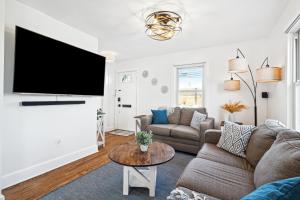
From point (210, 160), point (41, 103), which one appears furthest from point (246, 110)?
point (41, 103)

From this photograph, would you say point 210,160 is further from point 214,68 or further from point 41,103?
point 214,68

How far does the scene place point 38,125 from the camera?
88.4 inches

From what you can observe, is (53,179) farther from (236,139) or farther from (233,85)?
(233,85)

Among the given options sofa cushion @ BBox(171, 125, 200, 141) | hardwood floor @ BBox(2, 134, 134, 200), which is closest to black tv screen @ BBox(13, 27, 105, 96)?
hardwood floor @ BBox(2, 134, 134, 200)

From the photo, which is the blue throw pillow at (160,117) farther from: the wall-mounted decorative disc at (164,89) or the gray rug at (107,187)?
the gray rug at (107,187)

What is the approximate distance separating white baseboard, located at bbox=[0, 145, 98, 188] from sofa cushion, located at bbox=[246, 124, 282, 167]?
8.75ft

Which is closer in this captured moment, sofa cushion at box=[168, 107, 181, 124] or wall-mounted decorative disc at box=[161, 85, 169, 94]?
sofa cushion at box=[168, 107, 181, 124]

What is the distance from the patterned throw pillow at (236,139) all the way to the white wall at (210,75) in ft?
5.53

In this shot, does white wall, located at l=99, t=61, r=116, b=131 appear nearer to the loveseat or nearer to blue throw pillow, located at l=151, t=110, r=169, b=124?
blue throw pillow, located at l=151, t=110, r=169, b=124

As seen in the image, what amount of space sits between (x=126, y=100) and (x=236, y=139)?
375 cm

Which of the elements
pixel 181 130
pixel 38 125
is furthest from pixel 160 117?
pixel 38 125

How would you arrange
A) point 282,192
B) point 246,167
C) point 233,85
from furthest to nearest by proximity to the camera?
point 233,85 → point 246,167 → point 282,192

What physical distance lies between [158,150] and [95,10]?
7.12 feet

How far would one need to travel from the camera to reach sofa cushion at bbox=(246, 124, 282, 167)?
156cm
